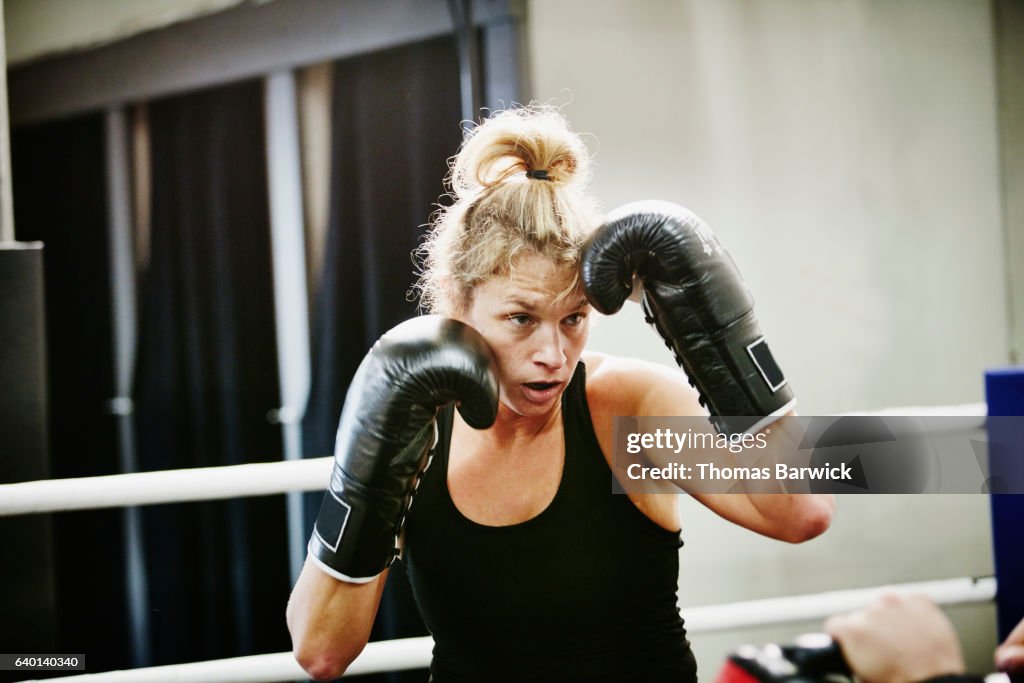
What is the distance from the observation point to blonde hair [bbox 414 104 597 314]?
88 cm

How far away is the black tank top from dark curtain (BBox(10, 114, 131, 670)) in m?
1.78

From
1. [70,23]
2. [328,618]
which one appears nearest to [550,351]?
[328,618]

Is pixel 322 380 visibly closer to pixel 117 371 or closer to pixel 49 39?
pixel 117 371

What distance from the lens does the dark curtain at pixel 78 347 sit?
2.20 metres

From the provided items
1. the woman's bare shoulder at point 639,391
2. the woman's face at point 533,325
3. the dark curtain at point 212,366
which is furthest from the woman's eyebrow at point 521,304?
the dark curtain at point 212,366

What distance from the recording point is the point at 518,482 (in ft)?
3.23

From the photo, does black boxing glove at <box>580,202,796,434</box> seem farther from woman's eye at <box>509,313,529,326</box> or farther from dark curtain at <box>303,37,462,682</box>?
dark curtain at <box>303,37,462,682</box>

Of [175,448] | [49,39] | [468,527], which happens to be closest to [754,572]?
[468,527]

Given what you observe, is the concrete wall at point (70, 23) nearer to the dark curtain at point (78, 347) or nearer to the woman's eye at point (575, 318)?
the dark curtain at point (78, 347)

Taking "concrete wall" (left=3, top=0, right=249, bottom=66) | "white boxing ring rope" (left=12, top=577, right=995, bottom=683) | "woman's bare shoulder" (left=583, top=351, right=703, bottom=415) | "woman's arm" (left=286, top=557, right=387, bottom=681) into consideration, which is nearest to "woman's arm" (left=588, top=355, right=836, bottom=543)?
"woman's bare shoulder" (left=583, top=351, right=703, bottom=415)

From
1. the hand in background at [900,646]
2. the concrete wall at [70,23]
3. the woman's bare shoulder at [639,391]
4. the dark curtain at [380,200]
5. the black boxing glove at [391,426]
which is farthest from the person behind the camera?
the concrete wall at [70,23]

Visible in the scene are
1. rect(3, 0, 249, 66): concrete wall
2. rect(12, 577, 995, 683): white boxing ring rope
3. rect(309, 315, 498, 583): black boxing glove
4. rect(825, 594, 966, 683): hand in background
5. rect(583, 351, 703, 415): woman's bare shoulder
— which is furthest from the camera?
rect(3, 0, 249, 66): concrete wall

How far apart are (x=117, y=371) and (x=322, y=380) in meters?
0.79

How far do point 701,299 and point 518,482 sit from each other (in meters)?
0.35
